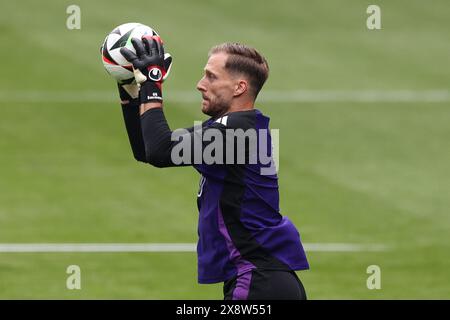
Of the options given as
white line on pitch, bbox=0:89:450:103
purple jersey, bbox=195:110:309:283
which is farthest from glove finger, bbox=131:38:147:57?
white line on pitch, bbox=0:89:450:103

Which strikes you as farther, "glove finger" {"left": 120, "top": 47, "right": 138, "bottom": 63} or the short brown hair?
the short brown hair

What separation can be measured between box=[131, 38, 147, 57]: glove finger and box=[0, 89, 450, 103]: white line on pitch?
1077 cm

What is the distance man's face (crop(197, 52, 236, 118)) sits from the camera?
26.7 ft

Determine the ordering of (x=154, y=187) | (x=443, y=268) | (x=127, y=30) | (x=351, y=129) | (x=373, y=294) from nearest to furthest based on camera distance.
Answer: (x=127, y=30) → (x=373, y=294) → (x=443, y=268) → (x=154, y=187) → (x=351, y=129)

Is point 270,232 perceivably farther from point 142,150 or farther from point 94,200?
point 94,200

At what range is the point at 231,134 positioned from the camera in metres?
7.93

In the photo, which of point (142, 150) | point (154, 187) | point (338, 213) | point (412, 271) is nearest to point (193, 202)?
point (154, 187)

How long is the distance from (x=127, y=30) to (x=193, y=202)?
283 inches

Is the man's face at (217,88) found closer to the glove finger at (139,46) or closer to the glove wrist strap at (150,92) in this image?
the glove wrist strap at (150,92)

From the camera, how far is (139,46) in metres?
8.09

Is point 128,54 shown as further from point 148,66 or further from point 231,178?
point 231,178

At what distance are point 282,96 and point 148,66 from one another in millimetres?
11645

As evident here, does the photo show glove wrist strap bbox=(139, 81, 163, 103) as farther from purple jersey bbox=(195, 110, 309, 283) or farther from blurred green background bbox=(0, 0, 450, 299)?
blurred green background bbox=(0, 0, 450, 299)

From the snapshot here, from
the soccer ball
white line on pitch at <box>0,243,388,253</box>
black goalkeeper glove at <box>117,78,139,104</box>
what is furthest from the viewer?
white line on pitch at <box>0,243,388,253</box>
